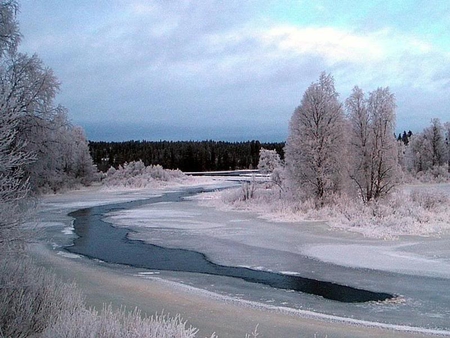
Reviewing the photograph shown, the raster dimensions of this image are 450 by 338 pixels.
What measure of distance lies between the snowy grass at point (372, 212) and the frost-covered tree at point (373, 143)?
1158 mm

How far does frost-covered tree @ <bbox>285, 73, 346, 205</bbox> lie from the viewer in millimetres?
29062

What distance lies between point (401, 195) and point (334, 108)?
7220mm

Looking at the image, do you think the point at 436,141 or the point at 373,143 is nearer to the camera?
the point at 373,143

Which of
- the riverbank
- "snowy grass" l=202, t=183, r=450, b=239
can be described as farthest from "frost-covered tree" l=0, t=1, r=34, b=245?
"snowy grass" l=202, t=183, r=450, b=239

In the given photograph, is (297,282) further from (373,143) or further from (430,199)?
(373,143)

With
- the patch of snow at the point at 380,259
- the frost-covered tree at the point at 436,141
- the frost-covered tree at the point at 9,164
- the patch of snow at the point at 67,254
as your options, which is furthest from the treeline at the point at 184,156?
the frost-covered tree at the point at 9,164

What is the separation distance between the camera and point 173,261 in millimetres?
15922

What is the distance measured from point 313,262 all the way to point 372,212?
10.5 metres

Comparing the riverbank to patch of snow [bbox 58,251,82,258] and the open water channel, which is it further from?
patch of snow [bbox 58,251,82,258]

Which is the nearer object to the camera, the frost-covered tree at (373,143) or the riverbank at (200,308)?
the riverbank at (200,308)

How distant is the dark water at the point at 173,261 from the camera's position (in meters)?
11.8

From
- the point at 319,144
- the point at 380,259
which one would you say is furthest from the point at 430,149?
the point at 380,259

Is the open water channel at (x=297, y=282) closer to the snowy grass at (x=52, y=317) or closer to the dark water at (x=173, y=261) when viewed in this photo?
the dark water at (x=173, y=261)

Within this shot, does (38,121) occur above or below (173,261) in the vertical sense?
above
